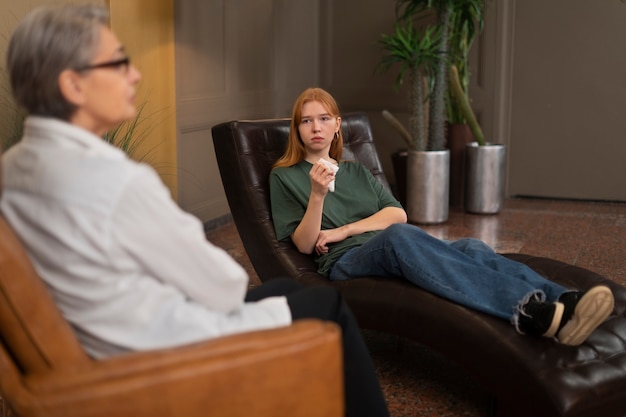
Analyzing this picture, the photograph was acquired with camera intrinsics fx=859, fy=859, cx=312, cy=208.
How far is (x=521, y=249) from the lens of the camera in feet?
15.6

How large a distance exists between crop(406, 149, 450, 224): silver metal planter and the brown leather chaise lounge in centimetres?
236

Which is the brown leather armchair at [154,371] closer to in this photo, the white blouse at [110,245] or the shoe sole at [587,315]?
the white blouse at [110,245]

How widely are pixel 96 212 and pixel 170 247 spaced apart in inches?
5.7

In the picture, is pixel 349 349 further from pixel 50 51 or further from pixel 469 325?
pixel 50 51

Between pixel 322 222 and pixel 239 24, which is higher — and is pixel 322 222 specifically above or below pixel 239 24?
below

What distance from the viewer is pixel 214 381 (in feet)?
4.79

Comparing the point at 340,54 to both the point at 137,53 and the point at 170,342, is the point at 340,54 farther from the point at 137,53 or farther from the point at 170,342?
the point at 170,342

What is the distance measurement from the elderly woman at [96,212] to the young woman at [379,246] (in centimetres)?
109

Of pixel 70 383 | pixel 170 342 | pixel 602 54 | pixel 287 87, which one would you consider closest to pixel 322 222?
pixel 170 342

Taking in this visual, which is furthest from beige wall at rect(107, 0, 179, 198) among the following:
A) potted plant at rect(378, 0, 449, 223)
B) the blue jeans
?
the blue jeans

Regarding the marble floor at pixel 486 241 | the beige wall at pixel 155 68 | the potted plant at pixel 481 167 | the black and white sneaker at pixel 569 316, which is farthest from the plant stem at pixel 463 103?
the black and white sneaker at pixel 569 316

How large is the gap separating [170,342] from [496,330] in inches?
45.4

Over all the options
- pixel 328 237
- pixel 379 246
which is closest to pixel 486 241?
pixel 328 237

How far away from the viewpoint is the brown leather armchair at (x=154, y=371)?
54.7 inches
